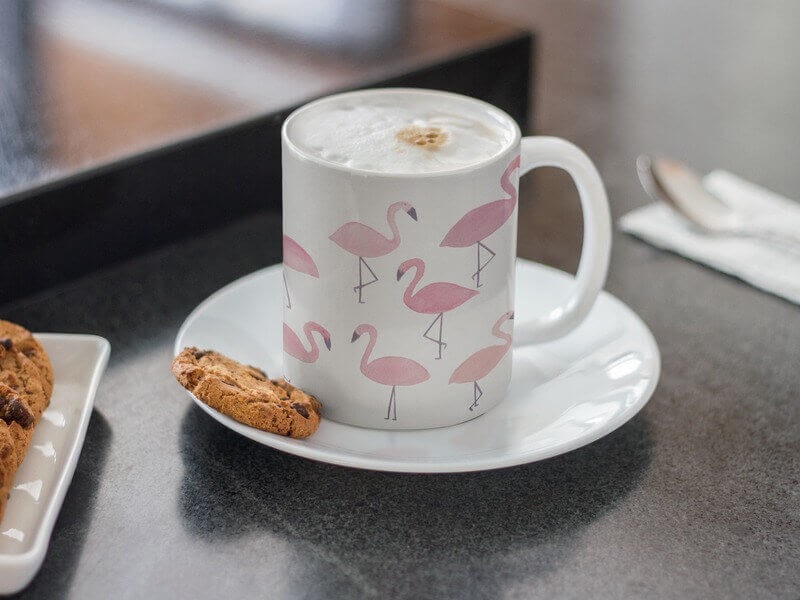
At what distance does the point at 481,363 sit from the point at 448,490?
8cm

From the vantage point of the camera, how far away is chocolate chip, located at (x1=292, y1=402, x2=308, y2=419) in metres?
0.57

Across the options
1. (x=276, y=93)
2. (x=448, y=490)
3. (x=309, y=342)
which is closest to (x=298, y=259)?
(x=309, y=342)

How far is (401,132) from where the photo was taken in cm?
59

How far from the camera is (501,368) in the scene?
613mm

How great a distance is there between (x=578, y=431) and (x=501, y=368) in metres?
0.06

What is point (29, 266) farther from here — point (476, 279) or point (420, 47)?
point (420, 47)

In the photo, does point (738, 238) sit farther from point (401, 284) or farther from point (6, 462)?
point (6, 462)

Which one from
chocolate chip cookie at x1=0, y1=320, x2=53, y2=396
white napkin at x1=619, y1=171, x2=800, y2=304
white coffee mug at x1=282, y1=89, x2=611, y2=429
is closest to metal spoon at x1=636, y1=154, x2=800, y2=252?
white napkin at x1=619, y1=171, x2=800, y2=304

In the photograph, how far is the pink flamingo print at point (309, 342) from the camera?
0.58 m

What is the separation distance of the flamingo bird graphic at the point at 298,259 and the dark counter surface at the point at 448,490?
0.11m

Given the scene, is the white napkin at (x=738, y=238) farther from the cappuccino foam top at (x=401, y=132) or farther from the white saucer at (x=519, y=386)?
the cappuccino foam top at (x=401, y=132)

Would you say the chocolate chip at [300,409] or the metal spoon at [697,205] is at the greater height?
the chocolate chip at [300,409]

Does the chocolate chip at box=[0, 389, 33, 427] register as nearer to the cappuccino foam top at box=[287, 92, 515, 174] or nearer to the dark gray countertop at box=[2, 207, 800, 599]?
the dark gray countertop at box=[2, 207, 800, 599]

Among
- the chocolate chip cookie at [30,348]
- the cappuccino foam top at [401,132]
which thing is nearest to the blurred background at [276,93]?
the chocolate chip cookie at [30,348]
